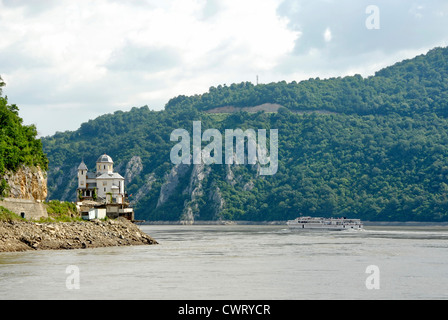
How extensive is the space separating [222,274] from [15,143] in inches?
1646

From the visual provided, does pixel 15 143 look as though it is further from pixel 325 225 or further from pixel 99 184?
pixel 325 225

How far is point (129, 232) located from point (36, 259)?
2650 cm

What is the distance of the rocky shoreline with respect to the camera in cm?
7331

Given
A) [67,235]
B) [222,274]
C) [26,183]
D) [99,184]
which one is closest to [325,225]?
[99,184]

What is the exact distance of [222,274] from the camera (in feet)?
182

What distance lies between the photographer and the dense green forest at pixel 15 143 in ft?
271

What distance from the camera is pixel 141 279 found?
51.7 m

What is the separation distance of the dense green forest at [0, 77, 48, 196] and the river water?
15.3 metres

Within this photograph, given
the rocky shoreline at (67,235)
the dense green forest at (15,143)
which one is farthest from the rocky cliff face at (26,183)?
the rocky shoreline at (67,235)

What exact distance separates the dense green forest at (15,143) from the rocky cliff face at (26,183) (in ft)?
2.67

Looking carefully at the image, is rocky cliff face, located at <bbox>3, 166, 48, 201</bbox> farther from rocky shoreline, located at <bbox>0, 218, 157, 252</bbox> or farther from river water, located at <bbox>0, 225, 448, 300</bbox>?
river water, located at <bbox>0, 225, 448, 300</bbox>
